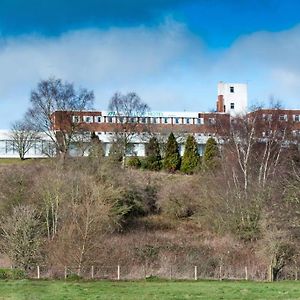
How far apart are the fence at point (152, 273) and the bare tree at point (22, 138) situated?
39.1 m

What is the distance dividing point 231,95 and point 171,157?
91.9ft

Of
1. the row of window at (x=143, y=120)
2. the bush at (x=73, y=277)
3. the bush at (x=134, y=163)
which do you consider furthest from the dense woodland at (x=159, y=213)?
the row of window at (x=143, y=120)

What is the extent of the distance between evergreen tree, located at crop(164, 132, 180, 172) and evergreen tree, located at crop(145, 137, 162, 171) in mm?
834

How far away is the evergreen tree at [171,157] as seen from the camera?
6016 centimetres

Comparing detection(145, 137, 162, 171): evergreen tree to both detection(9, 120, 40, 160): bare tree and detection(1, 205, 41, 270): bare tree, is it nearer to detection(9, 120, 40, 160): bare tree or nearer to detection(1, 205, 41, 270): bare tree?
detection(9, 120, 40, 160): bare tree

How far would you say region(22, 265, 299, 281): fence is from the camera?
29359 mm

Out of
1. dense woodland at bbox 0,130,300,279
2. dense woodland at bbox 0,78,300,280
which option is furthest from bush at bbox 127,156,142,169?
dense woodland at bbox 0,130,300,279

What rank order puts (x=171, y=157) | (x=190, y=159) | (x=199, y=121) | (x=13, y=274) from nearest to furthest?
(x=13, y=274) → (x=190, y=159) → (x=171, y=157) → (x=199, y=121)

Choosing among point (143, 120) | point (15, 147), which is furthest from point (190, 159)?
point (15, 147)

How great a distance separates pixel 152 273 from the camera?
101ft

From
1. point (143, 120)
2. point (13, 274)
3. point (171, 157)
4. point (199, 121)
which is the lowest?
point (13, 274)

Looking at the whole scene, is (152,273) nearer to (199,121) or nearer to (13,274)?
(13,274)

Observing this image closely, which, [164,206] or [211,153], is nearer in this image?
[164,206]

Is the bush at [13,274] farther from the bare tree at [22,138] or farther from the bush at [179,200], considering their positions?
the bare tree at [22,138]
